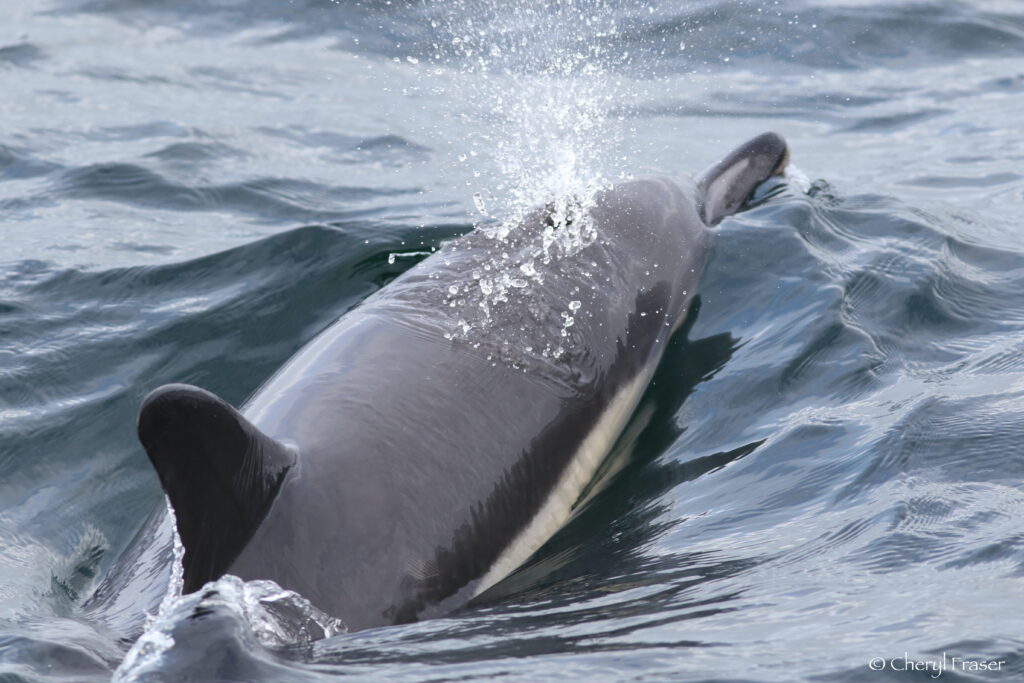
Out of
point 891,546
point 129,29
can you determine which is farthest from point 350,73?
point 891,546

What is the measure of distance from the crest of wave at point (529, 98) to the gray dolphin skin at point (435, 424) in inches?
22.6

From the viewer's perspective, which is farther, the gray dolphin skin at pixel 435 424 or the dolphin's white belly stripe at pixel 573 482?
the dolphin's white belly stripe at pixel 573 482

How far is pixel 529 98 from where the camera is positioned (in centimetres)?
1380

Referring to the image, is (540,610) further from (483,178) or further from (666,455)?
(483,178)

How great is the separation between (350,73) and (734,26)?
14.1 feet

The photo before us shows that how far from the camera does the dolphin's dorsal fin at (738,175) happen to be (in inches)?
341

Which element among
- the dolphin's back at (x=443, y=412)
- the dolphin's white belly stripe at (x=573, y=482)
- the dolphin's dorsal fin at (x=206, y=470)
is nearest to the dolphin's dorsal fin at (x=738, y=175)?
the dolphin's back at (x=443, y=412)

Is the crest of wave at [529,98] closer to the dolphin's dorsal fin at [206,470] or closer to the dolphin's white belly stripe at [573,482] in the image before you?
the dolphin's white belly stripe at [573,482]

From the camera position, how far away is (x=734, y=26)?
15125mm

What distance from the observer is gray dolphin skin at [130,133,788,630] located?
4.55 m

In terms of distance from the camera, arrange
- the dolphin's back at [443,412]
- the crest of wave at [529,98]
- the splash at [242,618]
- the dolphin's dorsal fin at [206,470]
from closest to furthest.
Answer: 1. the splash at [242,618]
2. the dolphin's dorsal fin at [206,470]
3. the dolphin's back at [443,412]
4. the crest of wave at [529,98]

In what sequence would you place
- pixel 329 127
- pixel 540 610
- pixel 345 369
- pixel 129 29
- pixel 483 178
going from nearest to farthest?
pixel 540 610, pixel 345 369, pixel 483 178, pixel 329 127, pixel 129 29

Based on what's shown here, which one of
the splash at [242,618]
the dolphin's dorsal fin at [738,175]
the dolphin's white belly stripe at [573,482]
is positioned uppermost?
the dolphin's dorsal fin at [738,175]

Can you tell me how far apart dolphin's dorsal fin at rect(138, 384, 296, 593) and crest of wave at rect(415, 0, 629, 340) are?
2954mm
